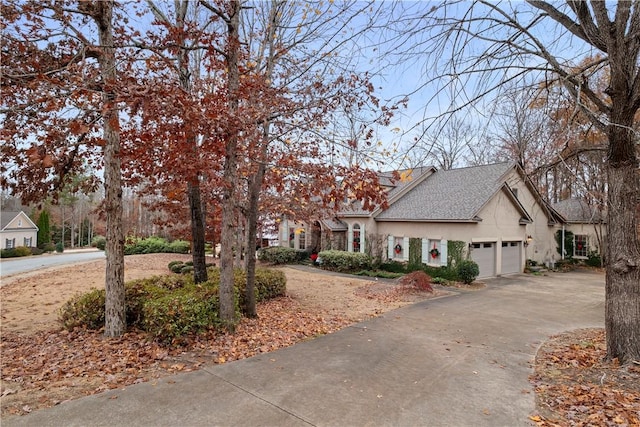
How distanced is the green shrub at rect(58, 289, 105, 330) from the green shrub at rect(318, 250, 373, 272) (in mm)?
13856

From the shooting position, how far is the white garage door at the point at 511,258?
62.6ft

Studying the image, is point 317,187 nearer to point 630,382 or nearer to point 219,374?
point 219,374

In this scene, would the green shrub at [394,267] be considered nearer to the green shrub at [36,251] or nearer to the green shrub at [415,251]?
the green shrub at [415,251]

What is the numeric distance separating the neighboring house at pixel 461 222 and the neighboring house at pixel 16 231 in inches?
1272

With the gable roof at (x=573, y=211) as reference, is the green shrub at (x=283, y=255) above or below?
below

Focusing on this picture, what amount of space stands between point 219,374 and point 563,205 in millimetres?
28688

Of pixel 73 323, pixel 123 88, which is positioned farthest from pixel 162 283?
pixel 123 88

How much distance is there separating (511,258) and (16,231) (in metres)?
45.0

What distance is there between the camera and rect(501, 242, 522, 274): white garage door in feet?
62.6

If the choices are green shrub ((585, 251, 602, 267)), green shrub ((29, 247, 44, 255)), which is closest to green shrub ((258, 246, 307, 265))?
green shrub ((585, 251, 602, 267))

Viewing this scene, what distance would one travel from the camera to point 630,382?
16.1 feet

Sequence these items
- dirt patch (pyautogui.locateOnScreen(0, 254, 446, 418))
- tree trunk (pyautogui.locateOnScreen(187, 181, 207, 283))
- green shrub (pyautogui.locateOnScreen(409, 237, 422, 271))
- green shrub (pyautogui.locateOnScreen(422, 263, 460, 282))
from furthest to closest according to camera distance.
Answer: green shrub (pyautogui.locateOnScreen(409, 237, 422, 271))
green shrub (pyautogui.locateOnScreen(422, 263, 460, 282))
tree trunk (pyautogui.locateOnScreen(187, 181, 207, 283))
dirt patch (pyautogui.locateOnScreen(0, 254, 446, 418))

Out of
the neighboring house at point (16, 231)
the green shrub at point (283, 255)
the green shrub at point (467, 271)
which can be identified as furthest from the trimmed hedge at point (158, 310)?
the neighboring house at point (16, 231)

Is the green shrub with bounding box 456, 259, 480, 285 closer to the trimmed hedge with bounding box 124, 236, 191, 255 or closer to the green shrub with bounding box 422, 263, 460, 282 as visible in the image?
the green shrub with bounding box 422, 263, 460, 282
